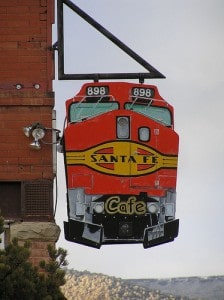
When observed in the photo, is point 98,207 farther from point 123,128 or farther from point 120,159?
point 123,128

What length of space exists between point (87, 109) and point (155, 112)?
4.46 ft

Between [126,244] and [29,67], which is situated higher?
[29,67]

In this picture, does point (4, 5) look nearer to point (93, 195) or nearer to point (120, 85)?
point (120, 85)

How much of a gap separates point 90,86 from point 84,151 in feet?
4.12

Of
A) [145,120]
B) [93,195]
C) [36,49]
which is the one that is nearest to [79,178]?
[93,195]

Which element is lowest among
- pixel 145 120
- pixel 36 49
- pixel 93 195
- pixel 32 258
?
pixel 32 258

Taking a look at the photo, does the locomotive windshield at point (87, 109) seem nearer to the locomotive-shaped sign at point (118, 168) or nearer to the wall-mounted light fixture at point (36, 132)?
the locomotive-shaped sign at point (118, 168)

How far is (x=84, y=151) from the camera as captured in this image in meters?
19.1

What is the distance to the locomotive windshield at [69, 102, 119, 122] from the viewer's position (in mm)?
18984

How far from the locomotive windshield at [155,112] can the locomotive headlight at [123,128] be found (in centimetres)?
27

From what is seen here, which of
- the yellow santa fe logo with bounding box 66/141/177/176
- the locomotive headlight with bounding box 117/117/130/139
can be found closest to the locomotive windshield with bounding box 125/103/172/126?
the locomotive headlight with bounding box 117/117/130/139

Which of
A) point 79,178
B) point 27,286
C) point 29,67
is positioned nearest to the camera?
point 27,286

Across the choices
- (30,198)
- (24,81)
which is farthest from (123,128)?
(30,198)

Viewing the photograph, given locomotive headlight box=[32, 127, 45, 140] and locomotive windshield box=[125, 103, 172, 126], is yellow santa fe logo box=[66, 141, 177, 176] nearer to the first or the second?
locomotive windshield box=[125, 103, 172, 126]
